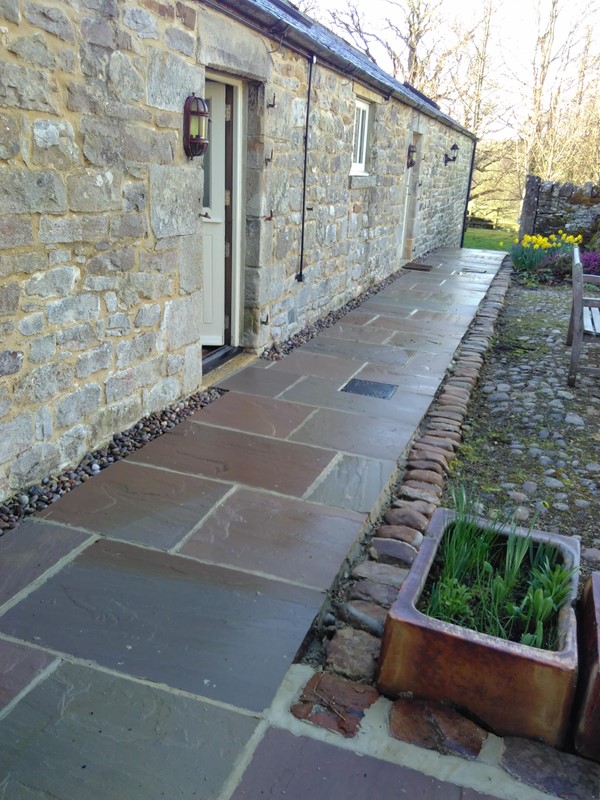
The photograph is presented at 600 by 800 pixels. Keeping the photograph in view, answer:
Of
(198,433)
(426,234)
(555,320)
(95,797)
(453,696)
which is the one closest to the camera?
(95,797)

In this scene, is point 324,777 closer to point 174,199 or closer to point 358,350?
point 174,199

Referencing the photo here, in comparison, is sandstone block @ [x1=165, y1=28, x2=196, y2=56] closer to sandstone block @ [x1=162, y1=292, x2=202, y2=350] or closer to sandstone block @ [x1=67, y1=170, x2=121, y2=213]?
sandstone block @ [x1=67, y1=170, x2=121, y2=213]

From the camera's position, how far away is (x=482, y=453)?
406 centimetres

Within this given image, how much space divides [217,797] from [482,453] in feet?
9.20

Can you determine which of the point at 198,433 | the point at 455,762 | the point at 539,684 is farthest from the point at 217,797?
the point at 198,433

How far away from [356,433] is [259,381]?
1.13m

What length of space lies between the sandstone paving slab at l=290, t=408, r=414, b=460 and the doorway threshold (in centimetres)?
111

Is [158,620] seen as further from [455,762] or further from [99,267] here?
[99,267]

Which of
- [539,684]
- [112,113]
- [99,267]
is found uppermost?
[112,113]

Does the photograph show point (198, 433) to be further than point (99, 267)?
Yes

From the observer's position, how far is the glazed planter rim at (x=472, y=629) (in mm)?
1887

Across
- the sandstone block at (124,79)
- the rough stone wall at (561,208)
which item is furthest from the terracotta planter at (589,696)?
→ the rough stone wall at (561,208)

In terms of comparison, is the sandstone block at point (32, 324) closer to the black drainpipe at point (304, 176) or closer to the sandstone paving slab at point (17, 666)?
the sandstone paving slab at point (17, 666)

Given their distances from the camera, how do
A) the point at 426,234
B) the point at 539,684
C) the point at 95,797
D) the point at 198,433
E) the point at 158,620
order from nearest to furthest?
the point at 95,797, the point at 539,684, the point at 158,620, the point at 198,433, the point at 426,234
